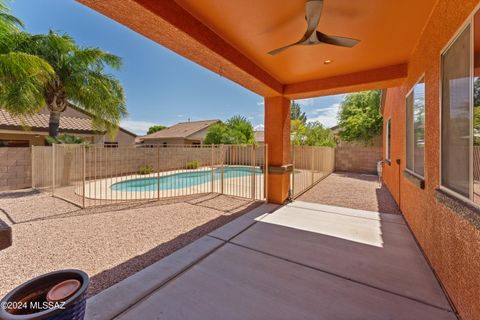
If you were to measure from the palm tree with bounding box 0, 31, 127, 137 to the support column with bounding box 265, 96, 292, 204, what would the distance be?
8.10 metres

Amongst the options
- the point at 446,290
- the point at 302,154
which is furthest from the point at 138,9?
the point at 302,154

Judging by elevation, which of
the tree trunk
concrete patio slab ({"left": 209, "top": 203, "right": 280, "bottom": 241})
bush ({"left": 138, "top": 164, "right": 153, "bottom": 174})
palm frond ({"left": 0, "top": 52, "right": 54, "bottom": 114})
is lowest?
concrete patio slab ({"left": 209, "top": 203, "right": 280, "bottom": 241})

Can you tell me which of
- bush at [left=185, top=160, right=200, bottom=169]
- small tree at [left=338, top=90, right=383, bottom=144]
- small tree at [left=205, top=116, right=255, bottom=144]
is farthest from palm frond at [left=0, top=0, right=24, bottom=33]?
small tree at [left=338, top=90, right=383, bottom=144]

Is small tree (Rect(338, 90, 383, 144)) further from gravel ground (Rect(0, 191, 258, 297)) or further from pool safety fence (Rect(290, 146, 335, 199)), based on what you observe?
gravel ground (Rect(0, 191, 258, 297))

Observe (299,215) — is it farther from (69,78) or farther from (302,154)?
(69,78)

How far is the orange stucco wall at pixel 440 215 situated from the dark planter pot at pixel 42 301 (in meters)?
3.07

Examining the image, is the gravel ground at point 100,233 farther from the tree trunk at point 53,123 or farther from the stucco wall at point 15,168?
the tree trunk at point 53,123

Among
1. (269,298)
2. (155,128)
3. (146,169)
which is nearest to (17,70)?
(146,169)

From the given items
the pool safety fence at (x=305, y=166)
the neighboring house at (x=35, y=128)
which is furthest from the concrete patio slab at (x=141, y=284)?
the neighboring house at (x=35, y=128)

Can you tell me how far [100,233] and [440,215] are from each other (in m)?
5.32

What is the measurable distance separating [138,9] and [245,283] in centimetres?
332

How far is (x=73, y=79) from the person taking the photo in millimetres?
8641

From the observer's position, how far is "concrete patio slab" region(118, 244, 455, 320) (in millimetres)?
1958

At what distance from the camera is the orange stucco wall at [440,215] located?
1.75 meters
